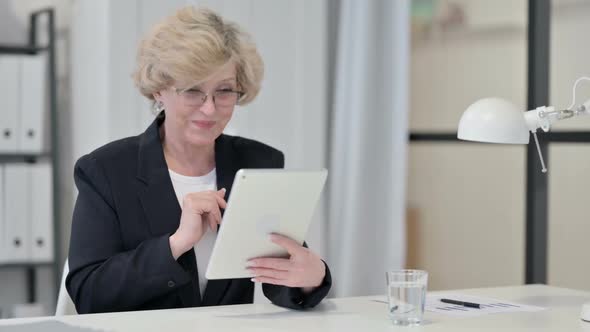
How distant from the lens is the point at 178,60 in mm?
2119

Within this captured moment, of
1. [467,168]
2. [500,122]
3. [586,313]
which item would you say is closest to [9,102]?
[467,168]

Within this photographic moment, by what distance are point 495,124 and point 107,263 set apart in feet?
2.96

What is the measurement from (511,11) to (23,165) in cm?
214

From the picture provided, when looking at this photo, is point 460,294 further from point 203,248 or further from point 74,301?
point 74,301

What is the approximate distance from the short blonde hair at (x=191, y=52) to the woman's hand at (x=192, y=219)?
0.98 feet

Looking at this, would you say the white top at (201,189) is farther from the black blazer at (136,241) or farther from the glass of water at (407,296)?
the glass of water at (407,296)

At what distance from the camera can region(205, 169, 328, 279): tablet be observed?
1.79 metres

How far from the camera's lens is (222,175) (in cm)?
229

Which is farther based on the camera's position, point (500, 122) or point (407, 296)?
point (500, 122)

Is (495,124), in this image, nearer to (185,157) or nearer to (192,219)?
(192,219)

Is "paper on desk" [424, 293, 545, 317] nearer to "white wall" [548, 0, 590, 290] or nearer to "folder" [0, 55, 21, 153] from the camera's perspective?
"white wall" [548, 0, 590, 290]

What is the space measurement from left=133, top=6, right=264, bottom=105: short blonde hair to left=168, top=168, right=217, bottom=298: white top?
0.22 m

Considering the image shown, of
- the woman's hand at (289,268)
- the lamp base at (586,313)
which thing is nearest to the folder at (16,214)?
the woman's hand at (289,268)

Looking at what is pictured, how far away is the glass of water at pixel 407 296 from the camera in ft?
5.98
